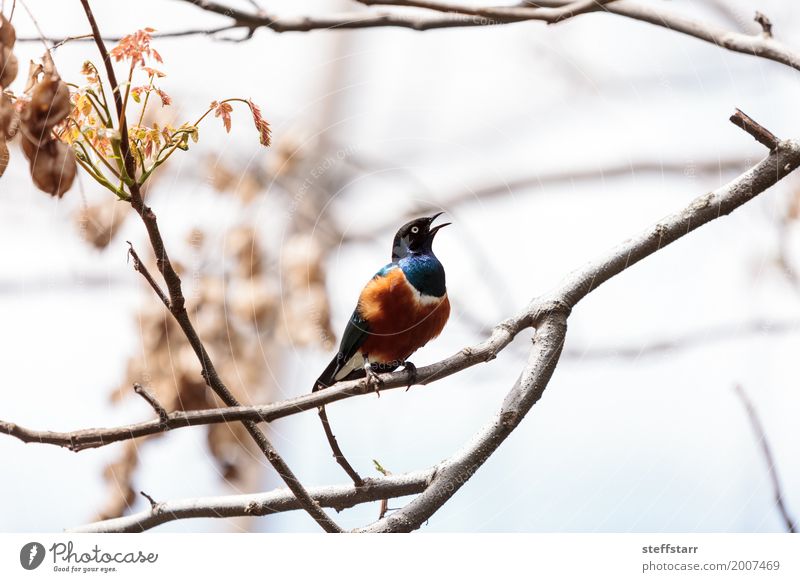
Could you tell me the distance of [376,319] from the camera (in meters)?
1.28

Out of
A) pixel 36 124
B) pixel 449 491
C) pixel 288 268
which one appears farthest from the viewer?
pixel 288 268

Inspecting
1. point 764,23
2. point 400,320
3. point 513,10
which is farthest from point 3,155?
point 764,23

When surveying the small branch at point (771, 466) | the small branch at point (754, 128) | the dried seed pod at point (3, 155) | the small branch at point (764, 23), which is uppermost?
the small branch at point (764, 23)

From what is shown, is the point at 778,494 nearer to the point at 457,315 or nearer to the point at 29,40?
the point at 457,315

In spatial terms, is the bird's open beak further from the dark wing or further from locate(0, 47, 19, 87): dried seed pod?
locate(0, 47, 19, 87): dried seed pod

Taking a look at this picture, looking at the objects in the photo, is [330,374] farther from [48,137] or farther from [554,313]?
[48,137]

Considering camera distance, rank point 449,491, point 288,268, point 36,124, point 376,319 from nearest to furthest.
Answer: point 36,124, point 449,491, point 376,319, point 288,268

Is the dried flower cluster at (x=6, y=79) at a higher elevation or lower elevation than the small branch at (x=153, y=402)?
higher

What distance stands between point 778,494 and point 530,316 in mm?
408

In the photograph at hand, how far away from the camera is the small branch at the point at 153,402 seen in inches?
32.4

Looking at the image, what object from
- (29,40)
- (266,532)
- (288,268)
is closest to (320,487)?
(266,532)

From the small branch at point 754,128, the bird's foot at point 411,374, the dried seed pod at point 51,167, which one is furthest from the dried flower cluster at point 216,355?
the small branch at point 754,128

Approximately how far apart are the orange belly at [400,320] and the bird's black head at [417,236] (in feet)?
0.15

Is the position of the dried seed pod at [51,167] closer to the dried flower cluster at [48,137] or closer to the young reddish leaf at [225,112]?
the dried flower cluster at [48,137]
